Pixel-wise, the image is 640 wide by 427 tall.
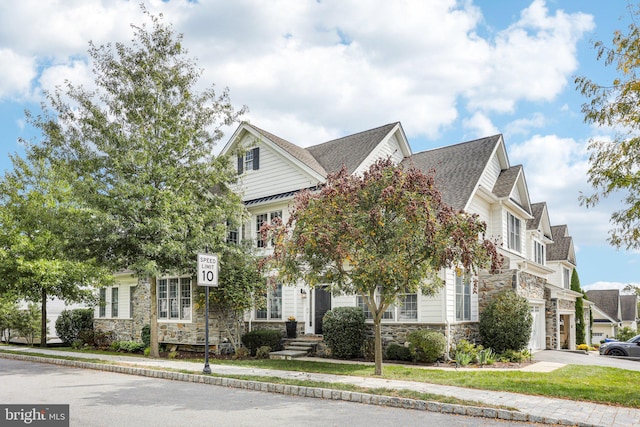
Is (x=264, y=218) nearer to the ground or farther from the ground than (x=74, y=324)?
farther from the ground

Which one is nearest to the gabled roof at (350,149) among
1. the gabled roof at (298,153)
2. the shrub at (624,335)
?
the gabled roof at (298,153)

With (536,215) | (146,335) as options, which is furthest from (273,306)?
(536,215)

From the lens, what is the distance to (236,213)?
19.5 metres

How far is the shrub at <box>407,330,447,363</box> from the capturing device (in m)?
16.4

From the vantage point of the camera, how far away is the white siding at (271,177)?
21.0 m

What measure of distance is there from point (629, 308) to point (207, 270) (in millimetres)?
55258

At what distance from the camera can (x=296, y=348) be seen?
1930 cm

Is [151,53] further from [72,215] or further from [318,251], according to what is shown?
[318,251]

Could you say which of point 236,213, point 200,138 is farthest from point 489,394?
point 200,138

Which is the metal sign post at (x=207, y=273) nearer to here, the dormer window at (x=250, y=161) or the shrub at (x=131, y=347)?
the shrub at (x=131, y=347)

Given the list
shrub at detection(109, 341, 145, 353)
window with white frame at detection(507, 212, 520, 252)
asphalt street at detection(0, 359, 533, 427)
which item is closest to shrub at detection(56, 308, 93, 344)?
shrub at detection(109, 341, 145, 353)

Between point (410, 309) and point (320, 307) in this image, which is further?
point (320, 307)

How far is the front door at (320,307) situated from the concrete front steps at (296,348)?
0.60m

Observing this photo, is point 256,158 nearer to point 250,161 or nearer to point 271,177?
point 250,161
